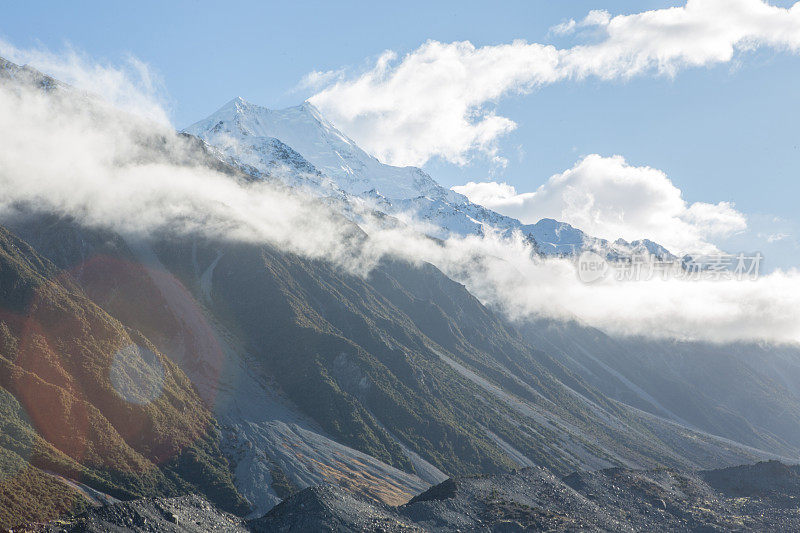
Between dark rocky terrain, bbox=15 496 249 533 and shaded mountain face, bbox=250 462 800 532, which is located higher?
dark rocky terrain, bbox=15 496 249 533

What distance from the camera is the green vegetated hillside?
248ft

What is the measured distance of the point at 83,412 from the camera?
95.1 metres

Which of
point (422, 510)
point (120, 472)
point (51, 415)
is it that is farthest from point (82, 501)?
point (422, 510)

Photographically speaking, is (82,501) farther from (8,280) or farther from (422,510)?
(8,280)

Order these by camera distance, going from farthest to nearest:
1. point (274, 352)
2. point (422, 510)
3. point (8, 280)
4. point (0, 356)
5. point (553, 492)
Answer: point (274, 352)
point (8, 280)
point (0, 356)
point (553, 492)
point (422, 510)

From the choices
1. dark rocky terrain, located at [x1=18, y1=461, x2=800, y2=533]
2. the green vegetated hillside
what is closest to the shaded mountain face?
dark rocky terrain, located at [x1=18, y1=461, x2=800, y2=533]

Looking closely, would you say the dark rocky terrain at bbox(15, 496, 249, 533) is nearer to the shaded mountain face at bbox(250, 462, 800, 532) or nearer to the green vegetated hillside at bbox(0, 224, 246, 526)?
the shaded mountain face at bbox(250, 462, 800, 532)

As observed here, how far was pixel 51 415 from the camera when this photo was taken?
8950 cm

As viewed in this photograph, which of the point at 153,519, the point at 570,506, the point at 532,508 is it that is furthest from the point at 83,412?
the point at 570,506

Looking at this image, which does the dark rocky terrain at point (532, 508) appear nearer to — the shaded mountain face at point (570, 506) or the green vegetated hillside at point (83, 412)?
the shaded mountain face at point (570, 506)

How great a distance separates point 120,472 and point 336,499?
48984mm

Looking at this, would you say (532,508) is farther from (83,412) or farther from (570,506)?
(83,412)

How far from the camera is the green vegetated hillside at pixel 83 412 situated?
7569 centimetres

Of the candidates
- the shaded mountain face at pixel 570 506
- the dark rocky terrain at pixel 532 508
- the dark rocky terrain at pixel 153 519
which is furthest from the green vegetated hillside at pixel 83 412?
the shaded mountain face at pixel 570 506
